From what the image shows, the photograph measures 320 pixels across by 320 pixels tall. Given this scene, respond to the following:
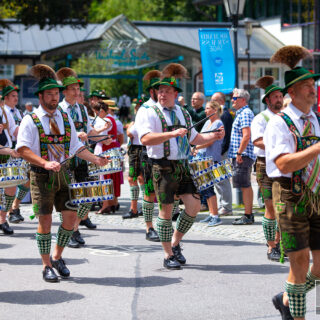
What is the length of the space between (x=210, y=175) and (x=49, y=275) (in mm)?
2184

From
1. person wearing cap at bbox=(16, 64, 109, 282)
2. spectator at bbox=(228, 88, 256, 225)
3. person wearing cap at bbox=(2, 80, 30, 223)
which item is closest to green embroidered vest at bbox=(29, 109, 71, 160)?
person wearing cap at bbox=(16, 64, 109, 282)

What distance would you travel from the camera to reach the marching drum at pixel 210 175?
25.7 feet

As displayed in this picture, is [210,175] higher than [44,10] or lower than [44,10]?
lower

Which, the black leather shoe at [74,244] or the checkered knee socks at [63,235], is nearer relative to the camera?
the checkered knee socks at [63,235]

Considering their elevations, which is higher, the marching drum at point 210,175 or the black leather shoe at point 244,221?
the marching drum at point 210,175

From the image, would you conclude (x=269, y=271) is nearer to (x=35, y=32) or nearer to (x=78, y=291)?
(x=78, y=291)

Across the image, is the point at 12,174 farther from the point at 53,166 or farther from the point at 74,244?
→ the point at 74,244

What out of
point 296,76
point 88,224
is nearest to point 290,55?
point 296,76

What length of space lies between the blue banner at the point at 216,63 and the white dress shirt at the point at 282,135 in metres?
7.97

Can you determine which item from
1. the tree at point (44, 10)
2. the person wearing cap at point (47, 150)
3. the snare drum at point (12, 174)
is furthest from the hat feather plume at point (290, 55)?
the tree at point (44, 10)

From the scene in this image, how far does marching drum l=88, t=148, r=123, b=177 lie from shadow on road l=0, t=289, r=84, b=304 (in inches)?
105

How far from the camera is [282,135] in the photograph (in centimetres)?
469

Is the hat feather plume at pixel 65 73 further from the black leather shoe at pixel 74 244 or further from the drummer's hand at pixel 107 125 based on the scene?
the black leather shoe at pixel 74 244

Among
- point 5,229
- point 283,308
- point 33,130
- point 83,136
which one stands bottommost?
point 5,229
